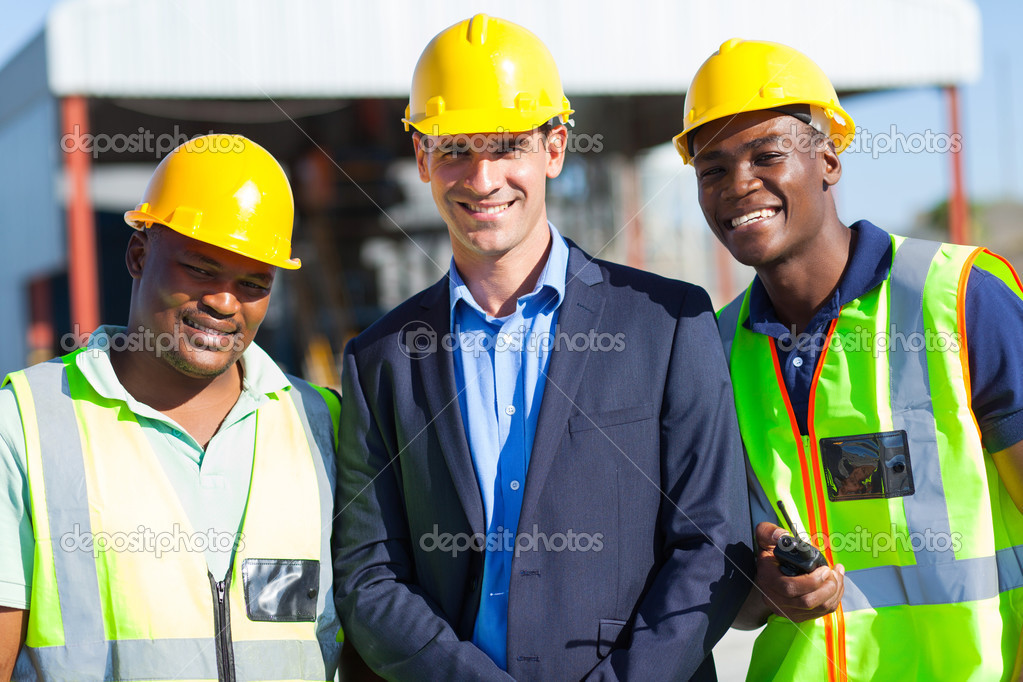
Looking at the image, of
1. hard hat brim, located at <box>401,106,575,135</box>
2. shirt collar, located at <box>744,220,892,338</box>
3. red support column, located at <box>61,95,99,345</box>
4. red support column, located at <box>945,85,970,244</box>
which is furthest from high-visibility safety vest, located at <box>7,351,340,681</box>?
red support column, located at <box>945,85,970,244</box>

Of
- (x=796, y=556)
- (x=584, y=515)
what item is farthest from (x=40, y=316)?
(x=796, y=556)

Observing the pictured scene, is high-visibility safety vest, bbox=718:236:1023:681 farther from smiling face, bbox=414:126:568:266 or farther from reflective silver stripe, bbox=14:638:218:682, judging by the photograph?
reflective silver stripe, bbox=14:638:218:682

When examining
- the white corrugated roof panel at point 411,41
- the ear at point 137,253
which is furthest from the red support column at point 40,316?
the ear at point 137,253

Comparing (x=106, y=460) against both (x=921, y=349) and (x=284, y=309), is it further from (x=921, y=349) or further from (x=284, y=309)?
(x=284, y=309)

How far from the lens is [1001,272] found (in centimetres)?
262

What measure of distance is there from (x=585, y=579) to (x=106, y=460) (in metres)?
1.39

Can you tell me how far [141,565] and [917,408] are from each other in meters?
2.21

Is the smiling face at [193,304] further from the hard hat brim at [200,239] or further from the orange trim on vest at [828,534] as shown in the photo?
the orange trim on vest at [828,534]

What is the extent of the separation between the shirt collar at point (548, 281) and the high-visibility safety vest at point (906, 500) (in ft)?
2.39

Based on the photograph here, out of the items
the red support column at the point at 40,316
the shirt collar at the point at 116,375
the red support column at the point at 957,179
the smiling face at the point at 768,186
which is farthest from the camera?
the red support column at the point at 40,316

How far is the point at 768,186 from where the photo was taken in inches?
110

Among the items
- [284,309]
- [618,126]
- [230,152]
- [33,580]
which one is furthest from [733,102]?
[284,309]

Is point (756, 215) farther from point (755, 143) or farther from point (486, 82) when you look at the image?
point (486, 82)

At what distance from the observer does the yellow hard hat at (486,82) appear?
2.71m
